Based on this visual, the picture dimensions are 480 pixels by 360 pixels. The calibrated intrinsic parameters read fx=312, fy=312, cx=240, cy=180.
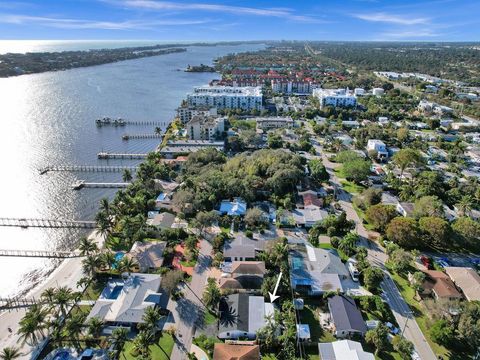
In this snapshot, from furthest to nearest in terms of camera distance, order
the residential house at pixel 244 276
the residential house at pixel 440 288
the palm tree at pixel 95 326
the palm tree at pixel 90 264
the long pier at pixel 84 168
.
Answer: the long pier at pixel 84 168 → the palm tree at pixel 90 264 → the residential house at pixel 244 276 → the residential house at pixel 440 288 → the palm tree at pixel 95 326

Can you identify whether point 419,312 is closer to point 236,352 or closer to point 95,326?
point 236,352

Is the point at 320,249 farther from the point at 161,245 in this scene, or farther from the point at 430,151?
the point at 430,151

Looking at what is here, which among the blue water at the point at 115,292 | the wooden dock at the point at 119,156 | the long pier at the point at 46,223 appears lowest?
the long pier at the point at 46,223

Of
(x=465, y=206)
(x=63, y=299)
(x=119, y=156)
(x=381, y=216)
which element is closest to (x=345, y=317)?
(x=381, y=216)

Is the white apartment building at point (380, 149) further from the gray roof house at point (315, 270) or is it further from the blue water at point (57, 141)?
the blue water at point (57, 141)

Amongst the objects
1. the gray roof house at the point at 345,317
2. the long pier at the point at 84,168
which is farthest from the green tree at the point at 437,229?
the long pier at the point at 84,168

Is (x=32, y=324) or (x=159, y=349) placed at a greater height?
(x=32, y=324)

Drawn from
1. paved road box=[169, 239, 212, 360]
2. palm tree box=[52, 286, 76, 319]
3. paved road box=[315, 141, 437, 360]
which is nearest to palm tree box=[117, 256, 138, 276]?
palm tree box=[52, 286, 76, 319]

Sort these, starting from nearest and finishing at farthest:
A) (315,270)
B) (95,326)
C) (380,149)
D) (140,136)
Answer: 1. (95,326)
2. (315,270)
3. (380,149)
4. (140,136)
